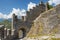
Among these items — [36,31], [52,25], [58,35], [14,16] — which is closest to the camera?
[58,35]

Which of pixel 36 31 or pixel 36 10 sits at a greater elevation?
pixel 36 10

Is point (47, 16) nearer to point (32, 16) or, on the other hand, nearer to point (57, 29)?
point (57, 29)

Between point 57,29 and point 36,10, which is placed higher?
point 36,10

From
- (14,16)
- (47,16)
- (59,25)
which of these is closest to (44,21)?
(47,16)

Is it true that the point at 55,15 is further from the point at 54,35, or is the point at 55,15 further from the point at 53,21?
the point at 54,35

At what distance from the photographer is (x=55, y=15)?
56.3 feet

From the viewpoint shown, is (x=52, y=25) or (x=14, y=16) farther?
(x=14, y=16)

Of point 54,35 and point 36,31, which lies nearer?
point 54,35

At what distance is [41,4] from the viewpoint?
2127 inches

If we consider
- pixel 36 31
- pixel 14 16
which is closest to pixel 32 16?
pixel 14 16

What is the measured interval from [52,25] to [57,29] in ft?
2.09

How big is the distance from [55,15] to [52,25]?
1004mm

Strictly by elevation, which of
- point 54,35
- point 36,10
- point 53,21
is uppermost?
point 36,10

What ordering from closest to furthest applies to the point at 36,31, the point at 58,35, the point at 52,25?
the point at 58,35, the point at 52,25, the point at 36,31
